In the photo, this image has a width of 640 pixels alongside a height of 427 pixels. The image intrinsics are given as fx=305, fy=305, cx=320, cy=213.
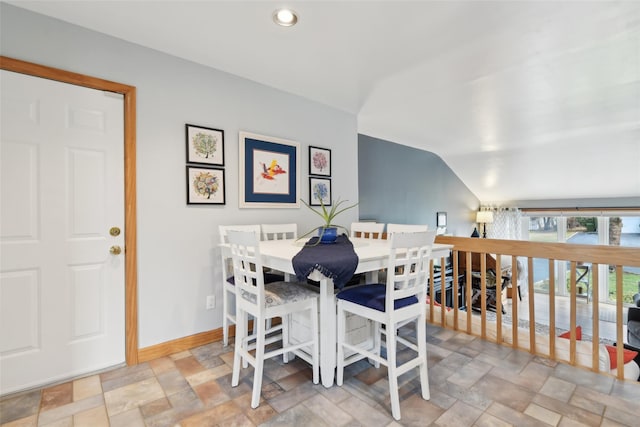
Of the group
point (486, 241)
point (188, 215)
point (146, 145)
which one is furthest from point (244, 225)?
point (486, 241)

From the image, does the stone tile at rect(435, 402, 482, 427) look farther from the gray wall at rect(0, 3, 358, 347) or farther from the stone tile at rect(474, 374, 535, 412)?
the gray wall at rect(0, 3, 358, 347)

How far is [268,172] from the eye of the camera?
2.93m

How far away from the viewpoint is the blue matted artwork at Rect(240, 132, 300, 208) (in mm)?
2771

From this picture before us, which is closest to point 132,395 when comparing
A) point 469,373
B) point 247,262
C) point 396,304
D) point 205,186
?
point 247,262

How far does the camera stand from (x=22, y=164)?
184 cm

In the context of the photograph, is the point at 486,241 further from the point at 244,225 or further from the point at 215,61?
the point at 215,61

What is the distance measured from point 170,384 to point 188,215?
119 cm

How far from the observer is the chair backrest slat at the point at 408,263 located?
160 cm

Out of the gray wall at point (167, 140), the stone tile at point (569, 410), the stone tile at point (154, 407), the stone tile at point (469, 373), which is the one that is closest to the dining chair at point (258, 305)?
the stone tile at point (154, 407)

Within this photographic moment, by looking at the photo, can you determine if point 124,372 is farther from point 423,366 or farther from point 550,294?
point 550,294

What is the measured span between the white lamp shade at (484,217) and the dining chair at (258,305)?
601 centimetres

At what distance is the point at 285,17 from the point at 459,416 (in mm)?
2506

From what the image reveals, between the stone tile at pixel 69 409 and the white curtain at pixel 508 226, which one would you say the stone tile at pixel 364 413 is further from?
the white curtain at pixel 508 226

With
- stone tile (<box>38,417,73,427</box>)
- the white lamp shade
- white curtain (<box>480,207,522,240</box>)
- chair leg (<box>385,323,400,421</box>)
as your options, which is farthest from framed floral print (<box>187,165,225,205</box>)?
white curtain (<box>480,207,522,240</box>)
